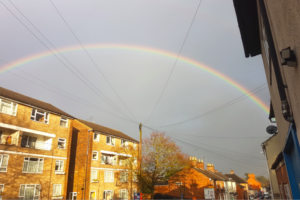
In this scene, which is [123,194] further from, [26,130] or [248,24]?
[248,24]

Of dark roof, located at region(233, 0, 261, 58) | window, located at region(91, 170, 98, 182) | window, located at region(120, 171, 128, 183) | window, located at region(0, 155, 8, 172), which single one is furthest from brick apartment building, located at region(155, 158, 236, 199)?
dark roof, located at region(233, 0, 261, 58)

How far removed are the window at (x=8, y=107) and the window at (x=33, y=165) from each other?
528 cm

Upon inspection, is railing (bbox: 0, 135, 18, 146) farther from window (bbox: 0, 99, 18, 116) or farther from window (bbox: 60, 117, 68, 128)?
window (bbox: 60, 117, 68, 128)

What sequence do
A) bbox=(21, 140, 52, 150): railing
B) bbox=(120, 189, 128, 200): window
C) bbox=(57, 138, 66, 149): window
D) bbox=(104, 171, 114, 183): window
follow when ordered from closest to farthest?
bbox=(21, 140, 52, 150): railing → bbox=(57, 138, 66, 149): window → bbox=(104, 171, 114, 183): window → bbox=(120, 189, 128, 200): window

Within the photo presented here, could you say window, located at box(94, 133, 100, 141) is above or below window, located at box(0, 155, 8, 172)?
above

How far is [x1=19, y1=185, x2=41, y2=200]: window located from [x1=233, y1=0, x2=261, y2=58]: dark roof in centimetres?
2453

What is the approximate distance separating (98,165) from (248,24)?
3200 centimetres

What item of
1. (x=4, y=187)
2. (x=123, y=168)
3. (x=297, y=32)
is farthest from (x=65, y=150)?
(x=297, y=32)

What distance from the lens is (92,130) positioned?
34250mm

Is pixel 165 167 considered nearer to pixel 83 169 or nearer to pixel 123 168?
pixel 123 168

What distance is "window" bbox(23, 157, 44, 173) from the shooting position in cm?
2358

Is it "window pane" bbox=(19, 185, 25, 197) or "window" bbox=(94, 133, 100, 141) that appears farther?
"window" bbox=(94, 133, 100, 141)

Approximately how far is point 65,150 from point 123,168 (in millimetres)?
12832

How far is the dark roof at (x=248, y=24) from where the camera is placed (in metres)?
6.81
